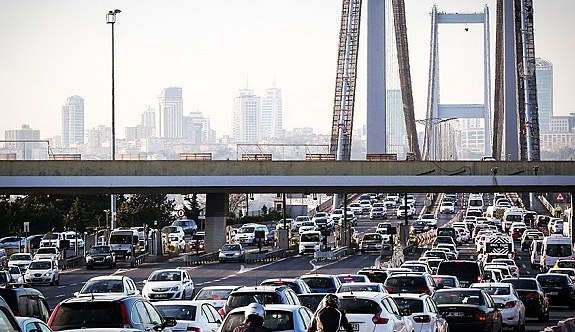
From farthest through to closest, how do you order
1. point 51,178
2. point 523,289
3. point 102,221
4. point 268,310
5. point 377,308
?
1. point 102,221
2. point 51,178
3. point 523,289
4. point 377,308
5. point 268,310

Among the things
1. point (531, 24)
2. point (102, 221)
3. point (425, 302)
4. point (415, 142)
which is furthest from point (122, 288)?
point (415, 142)

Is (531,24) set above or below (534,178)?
above

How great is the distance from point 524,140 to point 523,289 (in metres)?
100

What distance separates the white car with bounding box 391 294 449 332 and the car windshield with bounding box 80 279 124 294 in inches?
385

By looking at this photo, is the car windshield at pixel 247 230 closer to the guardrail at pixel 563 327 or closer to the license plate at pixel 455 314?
the license plate at pixel 455 314

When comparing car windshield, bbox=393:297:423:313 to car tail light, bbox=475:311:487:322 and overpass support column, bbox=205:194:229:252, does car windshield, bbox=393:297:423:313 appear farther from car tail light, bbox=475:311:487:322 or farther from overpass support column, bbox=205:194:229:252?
overpass support column, bbox=205:194:229:252

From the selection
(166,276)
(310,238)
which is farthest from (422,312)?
(310,238)

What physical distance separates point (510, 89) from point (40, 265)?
77.4 metres

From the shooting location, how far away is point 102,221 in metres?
133

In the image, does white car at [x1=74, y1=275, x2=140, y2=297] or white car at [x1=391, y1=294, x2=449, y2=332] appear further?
white car at [x1=74, y1=275, x2=140, y2=297]

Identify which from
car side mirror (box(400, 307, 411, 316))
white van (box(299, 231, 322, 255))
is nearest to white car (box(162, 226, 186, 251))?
white van (box(299, 231, 322, 255))

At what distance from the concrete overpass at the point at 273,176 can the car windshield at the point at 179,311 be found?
45.0m

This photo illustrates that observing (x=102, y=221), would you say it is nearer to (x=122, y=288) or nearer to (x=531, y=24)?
(x=531, y=24)

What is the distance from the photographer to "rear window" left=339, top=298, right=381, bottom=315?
2453 centimetres
